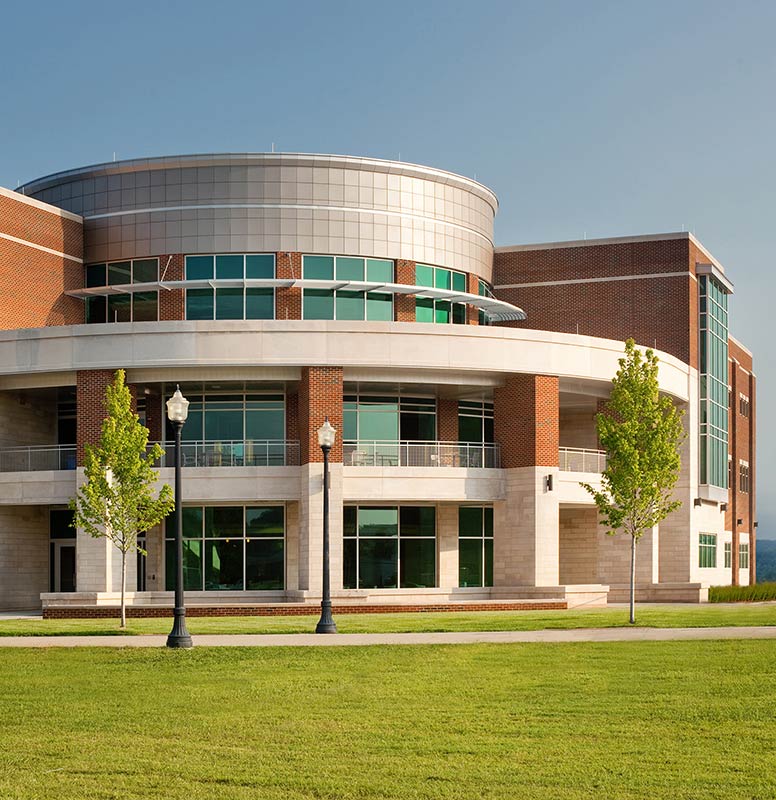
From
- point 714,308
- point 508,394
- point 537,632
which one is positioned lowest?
point 537,632

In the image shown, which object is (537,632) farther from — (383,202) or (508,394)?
(383,202)

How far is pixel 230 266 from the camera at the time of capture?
152 feet

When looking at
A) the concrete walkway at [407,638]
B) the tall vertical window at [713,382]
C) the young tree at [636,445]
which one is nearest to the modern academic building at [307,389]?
the tall vertical window at [713,382]

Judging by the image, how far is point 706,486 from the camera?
175ft

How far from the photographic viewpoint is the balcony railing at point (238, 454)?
4038cm

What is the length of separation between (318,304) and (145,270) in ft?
21.8

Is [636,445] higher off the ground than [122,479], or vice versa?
[636,445]

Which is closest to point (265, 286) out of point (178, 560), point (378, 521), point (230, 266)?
point (230, 266)

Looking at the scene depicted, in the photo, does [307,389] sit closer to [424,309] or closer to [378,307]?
[378,307]

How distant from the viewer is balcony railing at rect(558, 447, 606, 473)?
44344mm

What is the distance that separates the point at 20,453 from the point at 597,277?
2587 centimetres

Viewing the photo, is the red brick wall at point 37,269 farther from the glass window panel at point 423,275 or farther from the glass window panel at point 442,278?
the glass window panel at point 442,278

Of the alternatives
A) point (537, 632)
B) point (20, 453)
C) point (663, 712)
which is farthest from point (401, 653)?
point (20, 453)

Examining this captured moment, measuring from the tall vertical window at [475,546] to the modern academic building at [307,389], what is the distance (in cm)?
8
